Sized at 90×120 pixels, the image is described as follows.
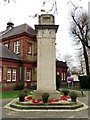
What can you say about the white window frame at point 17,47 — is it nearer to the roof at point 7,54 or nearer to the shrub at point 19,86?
the roof at point 7,54

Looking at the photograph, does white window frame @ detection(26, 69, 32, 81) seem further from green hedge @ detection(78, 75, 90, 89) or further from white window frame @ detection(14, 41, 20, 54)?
green hedge @ detection(78, 75, 90, 89)

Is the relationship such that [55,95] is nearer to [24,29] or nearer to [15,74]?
[15,74]

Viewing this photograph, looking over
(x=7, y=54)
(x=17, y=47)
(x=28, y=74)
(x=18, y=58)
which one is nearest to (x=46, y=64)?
(x=7, y=54)

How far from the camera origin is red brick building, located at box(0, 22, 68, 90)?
29.9m

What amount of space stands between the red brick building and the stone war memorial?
15.1m

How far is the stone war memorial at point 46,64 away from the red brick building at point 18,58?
49.4 ft

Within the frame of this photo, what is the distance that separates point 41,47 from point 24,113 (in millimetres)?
5371

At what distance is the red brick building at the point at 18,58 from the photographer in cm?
2988

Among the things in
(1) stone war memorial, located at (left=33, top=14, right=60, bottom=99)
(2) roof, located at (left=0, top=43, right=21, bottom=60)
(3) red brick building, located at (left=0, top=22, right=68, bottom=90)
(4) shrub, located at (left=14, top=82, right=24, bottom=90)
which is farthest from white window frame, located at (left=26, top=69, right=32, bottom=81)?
(1) stone war memorial, located at (left=33, top=14, right=60, bottom=99)

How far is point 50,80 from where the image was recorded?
48.2 feet

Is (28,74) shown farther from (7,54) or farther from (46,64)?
(46,64)

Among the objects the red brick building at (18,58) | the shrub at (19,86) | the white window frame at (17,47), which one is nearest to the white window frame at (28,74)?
the red brick building at (18,58)

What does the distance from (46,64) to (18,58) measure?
58.4 feet

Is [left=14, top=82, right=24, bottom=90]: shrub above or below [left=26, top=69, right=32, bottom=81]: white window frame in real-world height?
below
